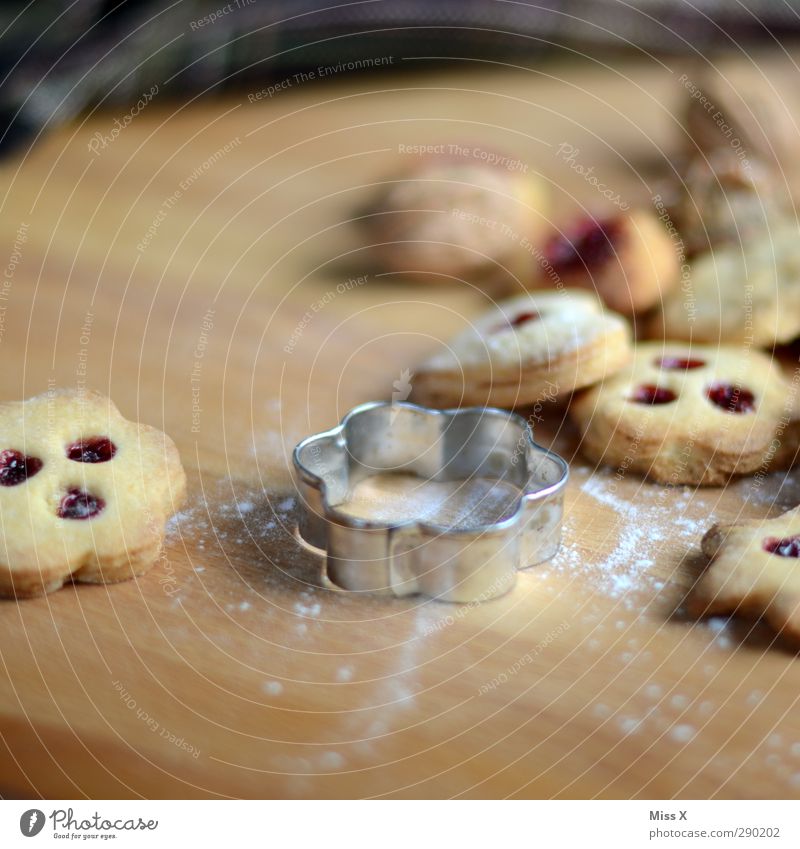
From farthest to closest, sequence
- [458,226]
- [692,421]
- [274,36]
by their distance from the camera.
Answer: [274,36] → [458,226] → [692,421]

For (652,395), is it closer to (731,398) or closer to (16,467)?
(731,398)

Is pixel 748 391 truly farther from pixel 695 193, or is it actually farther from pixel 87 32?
pixel 87 32

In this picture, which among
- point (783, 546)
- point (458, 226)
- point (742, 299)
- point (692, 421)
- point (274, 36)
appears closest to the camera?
point (783, 546)

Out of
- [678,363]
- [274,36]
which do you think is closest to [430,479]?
[678,363]

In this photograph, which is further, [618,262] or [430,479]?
[618,262]

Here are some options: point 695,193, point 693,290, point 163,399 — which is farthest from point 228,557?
point 695,193
